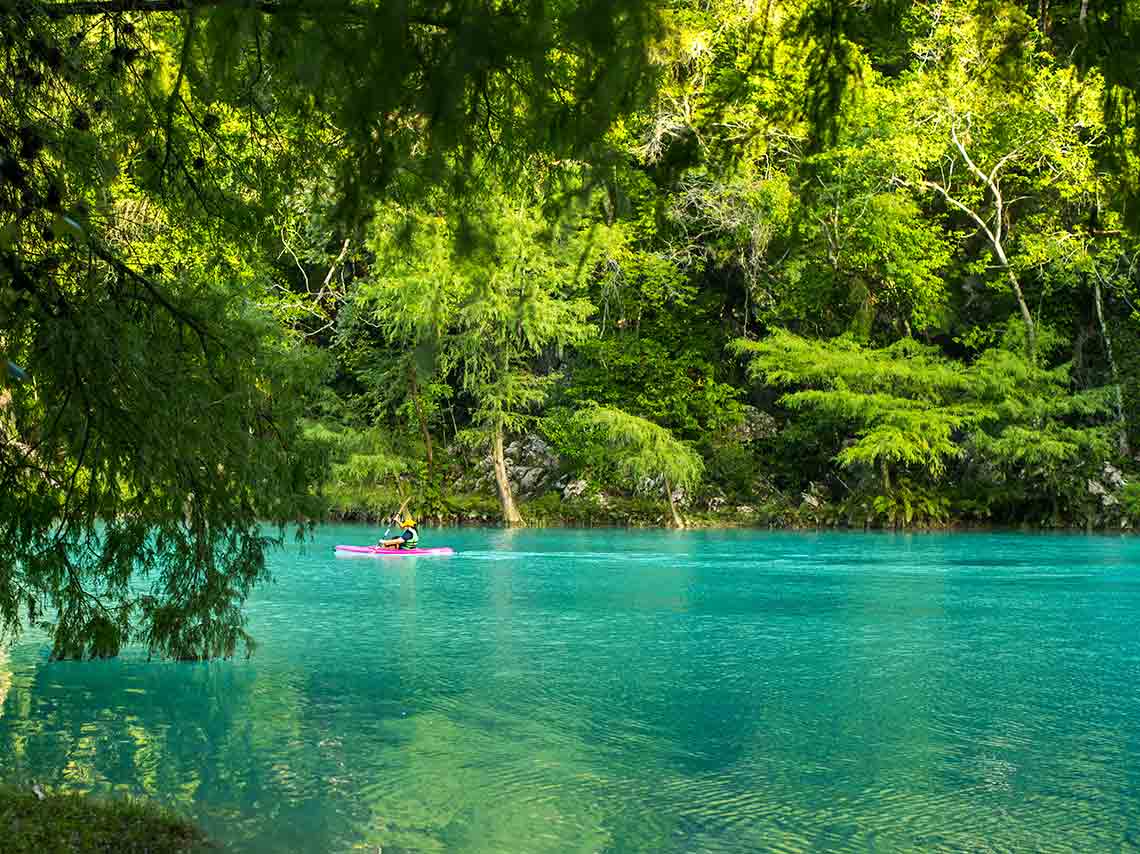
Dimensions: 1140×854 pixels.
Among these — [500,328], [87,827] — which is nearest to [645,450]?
[500,328]

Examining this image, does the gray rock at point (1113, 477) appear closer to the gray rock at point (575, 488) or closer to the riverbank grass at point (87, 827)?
the gray rock at point (575, 488)

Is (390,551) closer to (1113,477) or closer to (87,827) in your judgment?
(1113,477)

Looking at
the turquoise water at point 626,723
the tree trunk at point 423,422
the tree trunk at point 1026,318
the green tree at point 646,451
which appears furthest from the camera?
the tree trunk at point 423,422

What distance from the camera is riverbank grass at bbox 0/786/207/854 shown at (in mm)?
5031

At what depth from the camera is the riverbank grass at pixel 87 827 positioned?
16.5ft

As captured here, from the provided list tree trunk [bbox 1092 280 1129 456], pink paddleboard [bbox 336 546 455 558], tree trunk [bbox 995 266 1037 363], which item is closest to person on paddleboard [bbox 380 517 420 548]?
pink paddleboard [bbox 336 546 455 558]

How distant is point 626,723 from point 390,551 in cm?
1374

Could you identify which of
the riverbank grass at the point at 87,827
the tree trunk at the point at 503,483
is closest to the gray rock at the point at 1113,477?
the tree trunk at the point at 503,483

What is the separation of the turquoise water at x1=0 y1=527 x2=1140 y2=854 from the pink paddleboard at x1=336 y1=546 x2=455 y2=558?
4766mm

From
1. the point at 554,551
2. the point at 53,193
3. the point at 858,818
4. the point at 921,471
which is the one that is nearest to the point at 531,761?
the point at 858,818

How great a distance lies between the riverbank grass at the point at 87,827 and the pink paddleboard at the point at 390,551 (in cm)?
1645

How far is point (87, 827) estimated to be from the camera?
5293mm

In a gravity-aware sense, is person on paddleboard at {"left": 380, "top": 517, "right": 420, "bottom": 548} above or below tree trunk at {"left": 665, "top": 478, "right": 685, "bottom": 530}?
below

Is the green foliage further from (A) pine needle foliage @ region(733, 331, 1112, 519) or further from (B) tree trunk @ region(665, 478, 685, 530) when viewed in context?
(A) pine needle foliage @ region(733, 331, 1112, 519)
